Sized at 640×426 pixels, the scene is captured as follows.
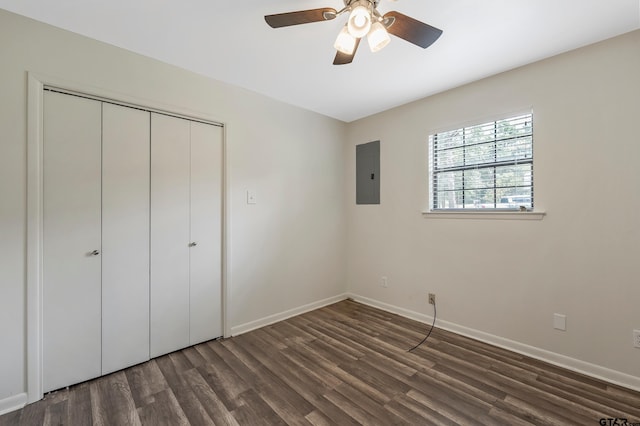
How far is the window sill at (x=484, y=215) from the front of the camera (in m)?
2.33

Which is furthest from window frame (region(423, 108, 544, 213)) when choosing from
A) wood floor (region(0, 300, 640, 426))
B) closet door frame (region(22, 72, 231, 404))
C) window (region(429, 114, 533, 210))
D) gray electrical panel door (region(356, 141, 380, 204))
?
closet door frame (region(22, 72, 231, 404))

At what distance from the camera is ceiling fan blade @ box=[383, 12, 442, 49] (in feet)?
4.79

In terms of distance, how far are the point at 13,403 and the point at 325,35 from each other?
310cm

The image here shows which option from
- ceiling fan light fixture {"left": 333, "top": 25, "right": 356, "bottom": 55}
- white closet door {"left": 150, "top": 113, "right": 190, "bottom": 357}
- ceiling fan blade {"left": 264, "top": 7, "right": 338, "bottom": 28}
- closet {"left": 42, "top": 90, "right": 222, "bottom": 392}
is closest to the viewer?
ceiling fan blade {"left": 264, "top": 7, "right": 338, "bottom": 28}

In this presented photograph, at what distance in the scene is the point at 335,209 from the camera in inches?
149

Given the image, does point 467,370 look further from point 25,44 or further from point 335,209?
point 25,44

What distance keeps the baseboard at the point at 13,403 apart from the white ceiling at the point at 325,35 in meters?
2.39

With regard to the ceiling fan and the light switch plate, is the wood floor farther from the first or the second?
the ceiling fan

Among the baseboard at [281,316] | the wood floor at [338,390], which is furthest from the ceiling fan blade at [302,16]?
the baseboard at [281,316]

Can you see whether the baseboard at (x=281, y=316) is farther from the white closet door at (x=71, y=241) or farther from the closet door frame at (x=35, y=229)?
the closet door frame at (x=35, y=229)

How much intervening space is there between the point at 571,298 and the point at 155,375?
3.22 metres

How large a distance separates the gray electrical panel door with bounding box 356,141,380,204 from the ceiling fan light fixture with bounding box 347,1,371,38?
2.09 m

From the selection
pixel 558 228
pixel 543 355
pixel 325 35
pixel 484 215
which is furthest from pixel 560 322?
pixel 325 35

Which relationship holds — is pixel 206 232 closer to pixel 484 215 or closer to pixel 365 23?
pixel 365 23
